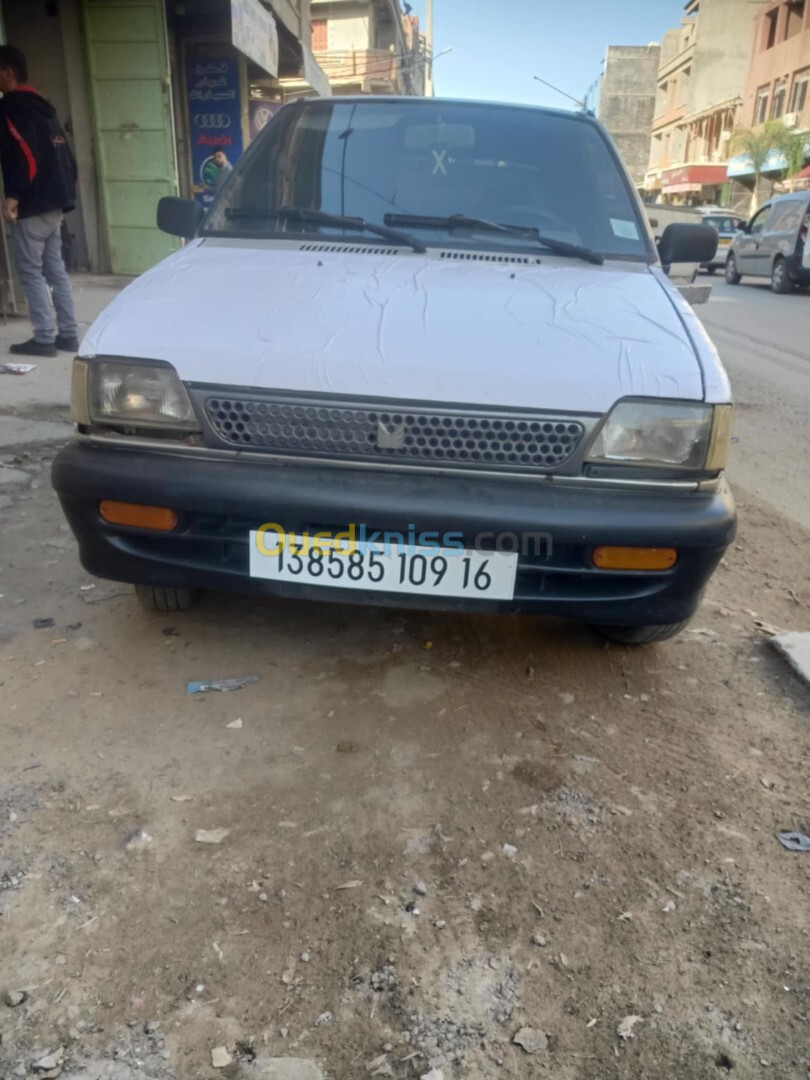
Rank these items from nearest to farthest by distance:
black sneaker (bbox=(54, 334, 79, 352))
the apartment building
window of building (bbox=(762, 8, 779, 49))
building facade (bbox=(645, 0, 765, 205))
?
1. black sneaker (bbox=(54, 334, 79, 352))
2. the apartment building
3. window of building (bbox=(762, 8, 779, 49))
4. building facade (bbox=(645, 0, 765, 205))

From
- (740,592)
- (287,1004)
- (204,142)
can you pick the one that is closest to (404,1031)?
(287,1004)

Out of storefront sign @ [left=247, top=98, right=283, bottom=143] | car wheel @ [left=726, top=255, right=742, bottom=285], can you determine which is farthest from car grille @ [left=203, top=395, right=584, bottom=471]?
car wheel @ [left=726, top=255, right=742, bottom=285]

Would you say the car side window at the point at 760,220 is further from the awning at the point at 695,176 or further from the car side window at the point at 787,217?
the awning at the point at 695,176

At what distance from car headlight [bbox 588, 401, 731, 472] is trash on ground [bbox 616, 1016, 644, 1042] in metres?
1.23

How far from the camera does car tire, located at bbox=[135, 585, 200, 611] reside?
2.69m

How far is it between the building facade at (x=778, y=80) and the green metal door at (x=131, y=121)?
32.8 m

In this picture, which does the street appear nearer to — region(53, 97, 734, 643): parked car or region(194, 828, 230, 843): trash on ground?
region(194, 828, 230, 843): trash on ground

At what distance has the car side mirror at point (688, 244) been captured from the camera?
3.39 metres

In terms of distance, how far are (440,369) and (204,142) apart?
12929 millimetres

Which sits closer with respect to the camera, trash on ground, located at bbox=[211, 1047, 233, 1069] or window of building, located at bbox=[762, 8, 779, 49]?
trash on ground, located at bbox=[211, 1047, 233, 1069]

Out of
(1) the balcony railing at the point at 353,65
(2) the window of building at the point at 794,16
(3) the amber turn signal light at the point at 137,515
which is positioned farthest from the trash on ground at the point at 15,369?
(2) the window of building at the point at 794,16

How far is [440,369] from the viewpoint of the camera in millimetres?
2084

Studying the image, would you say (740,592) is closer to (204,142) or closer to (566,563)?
(566,563)

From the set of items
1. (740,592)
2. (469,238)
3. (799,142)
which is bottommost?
(740,592)
